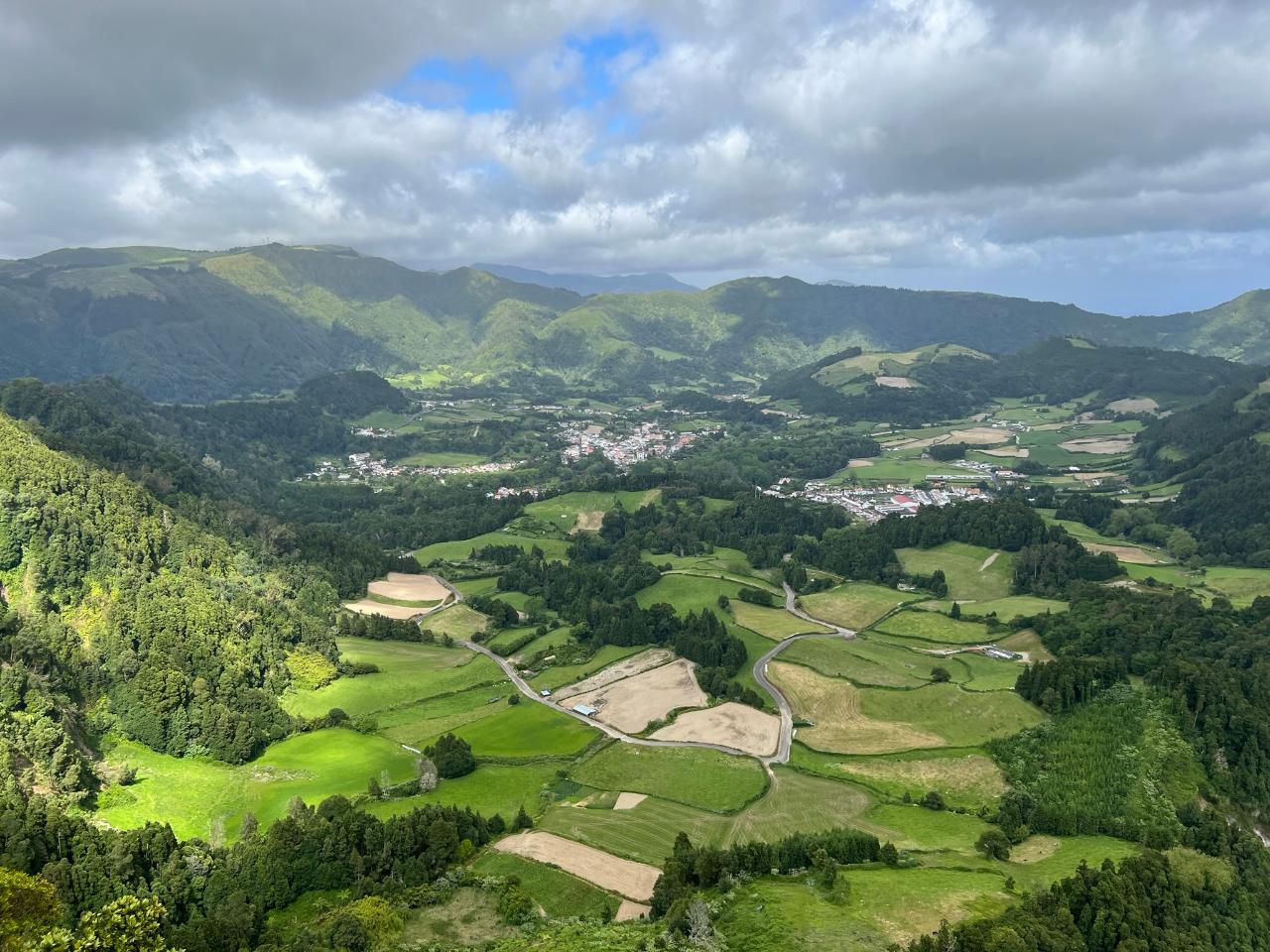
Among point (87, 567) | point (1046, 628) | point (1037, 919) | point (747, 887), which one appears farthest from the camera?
point (1046, 628)

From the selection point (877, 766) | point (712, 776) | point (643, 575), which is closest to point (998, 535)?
point (643, 575)

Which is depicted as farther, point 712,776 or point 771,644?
point 771,644

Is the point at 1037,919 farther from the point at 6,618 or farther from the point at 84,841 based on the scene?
the point at 6,618

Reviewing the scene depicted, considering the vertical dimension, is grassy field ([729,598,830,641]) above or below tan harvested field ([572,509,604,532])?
below

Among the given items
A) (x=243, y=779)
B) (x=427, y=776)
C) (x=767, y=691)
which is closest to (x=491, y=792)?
(x=427, y=776)

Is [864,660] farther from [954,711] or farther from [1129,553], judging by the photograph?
[1129,553]

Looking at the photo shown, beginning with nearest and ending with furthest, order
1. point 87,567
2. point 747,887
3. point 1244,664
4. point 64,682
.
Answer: point 747,887 → point 64,682 → point 1244,664 → point 87,567

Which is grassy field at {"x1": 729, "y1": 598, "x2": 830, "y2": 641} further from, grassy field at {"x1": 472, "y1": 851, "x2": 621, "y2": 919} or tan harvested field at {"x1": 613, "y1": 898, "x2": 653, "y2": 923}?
tan harvested field at {"x1": 613, "y1": 898, "x2": 653, "y2": 923}

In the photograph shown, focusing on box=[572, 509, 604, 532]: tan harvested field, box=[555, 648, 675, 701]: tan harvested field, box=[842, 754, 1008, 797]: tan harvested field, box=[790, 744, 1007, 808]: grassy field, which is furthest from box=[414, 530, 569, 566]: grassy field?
box=[842, 754, 1008, 797]: tan harvested field
